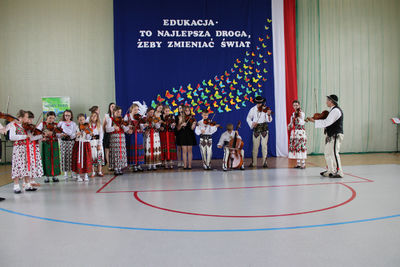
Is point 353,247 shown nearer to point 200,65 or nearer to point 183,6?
point 200,65

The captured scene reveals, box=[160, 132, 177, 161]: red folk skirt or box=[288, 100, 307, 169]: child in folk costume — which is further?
box=[160, 132, 177, 161]: red folk skirt

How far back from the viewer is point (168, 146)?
7.48m

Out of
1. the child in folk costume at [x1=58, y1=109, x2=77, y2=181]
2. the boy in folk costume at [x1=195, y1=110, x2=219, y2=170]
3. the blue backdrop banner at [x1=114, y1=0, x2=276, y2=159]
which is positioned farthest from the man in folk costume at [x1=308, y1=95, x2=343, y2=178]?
the child in folk costume at [x1=58, y1=109, x2=77, y2=181]

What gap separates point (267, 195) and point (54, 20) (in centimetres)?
828

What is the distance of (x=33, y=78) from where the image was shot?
938 centimetres

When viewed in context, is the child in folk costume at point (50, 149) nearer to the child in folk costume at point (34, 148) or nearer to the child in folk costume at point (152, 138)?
the child in folk costume at point (34, 148)

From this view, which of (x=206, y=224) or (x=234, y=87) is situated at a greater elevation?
(x=234, y=87)

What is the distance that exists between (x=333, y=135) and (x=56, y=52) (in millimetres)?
7877

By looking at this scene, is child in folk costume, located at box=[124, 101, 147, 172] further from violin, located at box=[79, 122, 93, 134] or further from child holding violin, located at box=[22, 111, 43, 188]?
child holding violin, located at box=[22, 111, 43, 188]

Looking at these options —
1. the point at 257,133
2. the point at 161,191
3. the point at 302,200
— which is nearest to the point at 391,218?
the point at 302,200

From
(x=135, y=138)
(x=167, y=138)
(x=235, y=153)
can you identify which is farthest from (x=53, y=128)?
(x=235, y=153)

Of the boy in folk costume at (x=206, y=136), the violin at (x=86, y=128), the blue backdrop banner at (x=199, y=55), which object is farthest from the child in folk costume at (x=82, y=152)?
the blue backdrop banner at (x=199, y=55)

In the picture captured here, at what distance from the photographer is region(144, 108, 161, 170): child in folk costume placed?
277 inches

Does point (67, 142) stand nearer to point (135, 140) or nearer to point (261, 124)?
point (135, 140)
